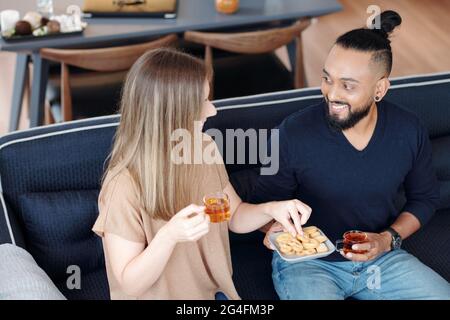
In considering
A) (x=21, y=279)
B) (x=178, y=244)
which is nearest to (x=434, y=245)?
(x=178, y=244)

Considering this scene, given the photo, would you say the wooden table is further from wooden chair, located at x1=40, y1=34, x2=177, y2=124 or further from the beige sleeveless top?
the beige sleeveless top

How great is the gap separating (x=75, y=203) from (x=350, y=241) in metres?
0.85

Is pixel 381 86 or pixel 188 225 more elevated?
pixel 381 86

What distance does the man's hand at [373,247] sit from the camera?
2.17 meters

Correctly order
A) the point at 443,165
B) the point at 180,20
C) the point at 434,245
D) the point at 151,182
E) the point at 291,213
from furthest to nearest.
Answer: the point at 180,20 → the point at 443,165 → the point at 434,245 → the point at 291,213 → the point at 151,182

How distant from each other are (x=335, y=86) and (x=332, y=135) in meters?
0.15

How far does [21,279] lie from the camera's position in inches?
79.7

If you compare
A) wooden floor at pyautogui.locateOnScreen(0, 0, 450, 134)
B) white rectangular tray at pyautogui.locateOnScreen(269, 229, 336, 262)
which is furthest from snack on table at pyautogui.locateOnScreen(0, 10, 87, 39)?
white rectangular tray at pyautogui.locateOnScreen(269, 229, 336, 262)

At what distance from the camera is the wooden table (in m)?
3.15

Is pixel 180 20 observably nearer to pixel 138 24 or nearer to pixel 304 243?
pixel 138 24

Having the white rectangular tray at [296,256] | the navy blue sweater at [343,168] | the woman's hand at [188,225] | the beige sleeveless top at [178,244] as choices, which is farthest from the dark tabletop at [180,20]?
the woman's hand at [188,225]

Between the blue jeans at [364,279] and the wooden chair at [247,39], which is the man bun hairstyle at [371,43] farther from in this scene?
the wooden chair at [247,39]
